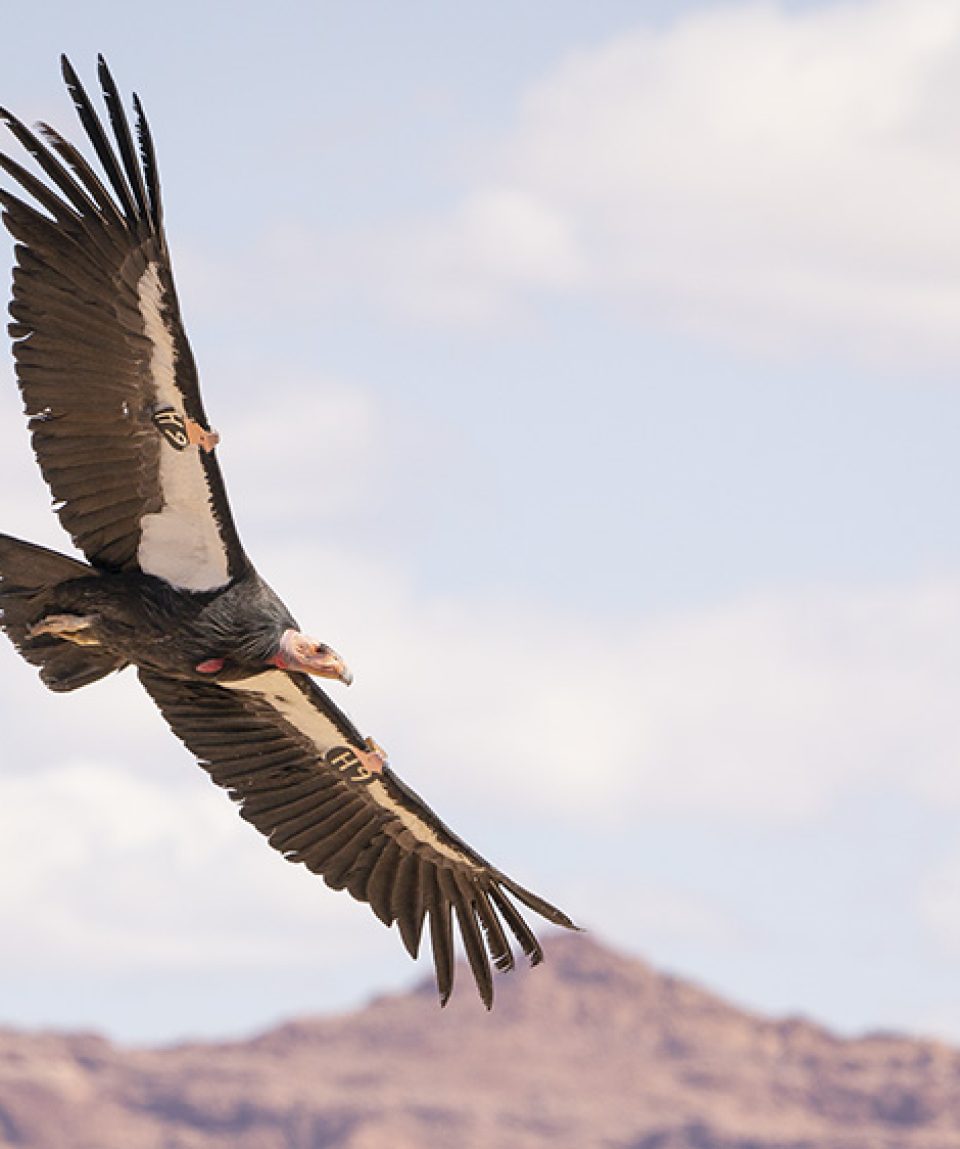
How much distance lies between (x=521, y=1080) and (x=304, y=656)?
5135 inches

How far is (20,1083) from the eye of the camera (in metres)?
142

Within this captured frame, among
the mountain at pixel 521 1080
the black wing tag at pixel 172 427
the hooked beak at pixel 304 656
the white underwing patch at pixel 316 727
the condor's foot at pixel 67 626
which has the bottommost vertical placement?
the condor's foot at pixel 67 626

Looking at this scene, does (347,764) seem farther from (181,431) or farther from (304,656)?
(181,431)

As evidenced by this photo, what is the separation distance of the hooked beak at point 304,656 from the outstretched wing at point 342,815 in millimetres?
2027

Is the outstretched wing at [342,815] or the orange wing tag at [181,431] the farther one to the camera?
the outstretched wing at [342,815]

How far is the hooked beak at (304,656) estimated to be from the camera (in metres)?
19.8

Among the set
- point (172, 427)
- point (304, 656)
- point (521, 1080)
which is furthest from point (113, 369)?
point (521, 1080)

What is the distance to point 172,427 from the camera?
19.7 meters

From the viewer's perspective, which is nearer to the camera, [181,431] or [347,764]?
[181,431]

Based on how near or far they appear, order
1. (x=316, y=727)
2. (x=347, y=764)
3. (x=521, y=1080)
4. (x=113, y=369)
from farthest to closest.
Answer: (x=521, y=1080) → (x=347, y=764) → (x=316, y=727) → (x=113, y=369)

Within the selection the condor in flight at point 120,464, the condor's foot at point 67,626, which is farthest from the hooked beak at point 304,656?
the condor's foot at point 67,626

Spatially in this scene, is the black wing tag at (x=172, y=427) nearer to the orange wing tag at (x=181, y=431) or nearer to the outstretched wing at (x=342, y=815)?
the orange wing tag at (x=181, y=431)

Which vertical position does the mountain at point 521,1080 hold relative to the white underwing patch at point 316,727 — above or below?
above

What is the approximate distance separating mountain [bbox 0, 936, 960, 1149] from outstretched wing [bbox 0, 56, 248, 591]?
385 ft
